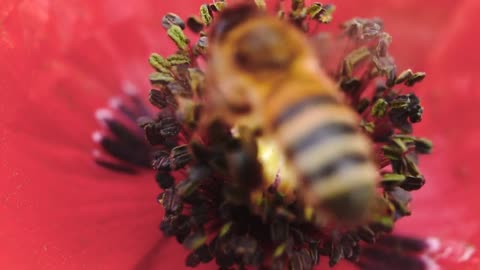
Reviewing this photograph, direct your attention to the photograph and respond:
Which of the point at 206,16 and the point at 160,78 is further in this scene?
the point at 206,16

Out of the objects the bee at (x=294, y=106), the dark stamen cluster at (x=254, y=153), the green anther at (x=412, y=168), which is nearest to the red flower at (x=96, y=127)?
the dark stamen cluster at (x=254, y=153)

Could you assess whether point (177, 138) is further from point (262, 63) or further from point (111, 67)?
point (262, 63)

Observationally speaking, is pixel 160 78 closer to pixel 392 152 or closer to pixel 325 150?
pixel 392 152

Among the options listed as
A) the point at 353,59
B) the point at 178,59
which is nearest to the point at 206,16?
the point at 178,59

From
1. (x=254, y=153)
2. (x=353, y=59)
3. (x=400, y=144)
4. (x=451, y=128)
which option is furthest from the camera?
(x=451, y=128)

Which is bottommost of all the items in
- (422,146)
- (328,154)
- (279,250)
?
(328,154)

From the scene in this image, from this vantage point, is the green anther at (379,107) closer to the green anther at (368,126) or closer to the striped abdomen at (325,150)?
the green anther at (368,126)

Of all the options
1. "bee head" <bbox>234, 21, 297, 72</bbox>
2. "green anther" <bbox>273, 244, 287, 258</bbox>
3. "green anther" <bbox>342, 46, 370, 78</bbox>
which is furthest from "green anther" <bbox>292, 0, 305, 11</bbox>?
"bee head" <bbox>234, 21, 297, 72</bbox>

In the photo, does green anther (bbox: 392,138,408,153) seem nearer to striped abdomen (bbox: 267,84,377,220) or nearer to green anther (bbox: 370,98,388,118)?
green anther (bbox: 370,98,388,118)

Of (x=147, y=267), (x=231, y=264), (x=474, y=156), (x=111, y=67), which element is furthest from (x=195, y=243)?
(x=474, y=156)
